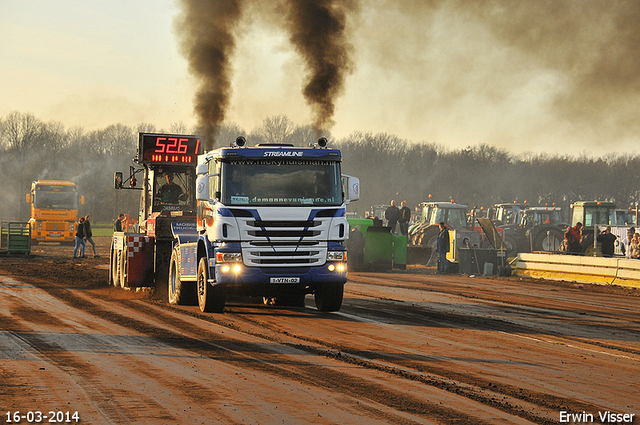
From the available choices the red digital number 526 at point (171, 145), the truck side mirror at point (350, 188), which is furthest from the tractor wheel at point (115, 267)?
the truck side mirror at point (350, 188)

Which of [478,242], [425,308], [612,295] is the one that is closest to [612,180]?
[478,242]

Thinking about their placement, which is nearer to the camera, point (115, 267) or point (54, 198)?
point (115, 267)

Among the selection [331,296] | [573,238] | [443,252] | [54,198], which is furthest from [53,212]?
[331,296]

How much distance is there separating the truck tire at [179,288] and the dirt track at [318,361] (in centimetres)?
48

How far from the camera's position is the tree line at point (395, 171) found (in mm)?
84125

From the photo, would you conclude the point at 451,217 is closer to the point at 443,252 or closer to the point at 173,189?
the point at 443,252

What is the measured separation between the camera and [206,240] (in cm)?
1320

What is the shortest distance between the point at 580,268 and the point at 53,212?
33.6 m

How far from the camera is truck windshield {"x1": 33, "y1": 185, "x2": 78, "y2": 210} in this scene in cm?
4612

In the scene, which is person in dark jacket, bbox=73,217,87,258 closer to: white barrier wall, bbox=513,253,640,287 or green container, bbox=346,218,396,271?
green container, bbox=346,218,396,271

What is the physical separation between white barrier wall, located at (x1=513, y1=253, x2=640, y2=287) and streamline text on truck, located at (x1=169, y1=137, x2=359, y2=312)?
38.2ft

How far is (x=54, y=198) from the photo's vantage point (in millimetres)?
46219

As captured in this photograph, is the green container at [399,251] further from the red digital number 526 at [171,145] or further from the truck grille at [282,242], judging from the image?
the truck grille at [282,242]

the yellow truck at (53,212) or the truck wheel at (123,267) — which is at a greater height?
the yellow truck at (53,212)
